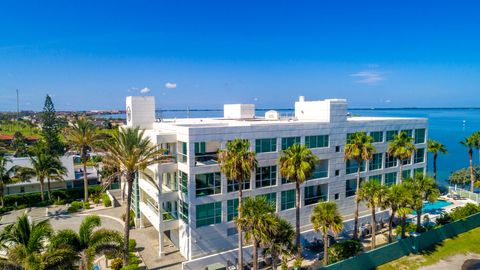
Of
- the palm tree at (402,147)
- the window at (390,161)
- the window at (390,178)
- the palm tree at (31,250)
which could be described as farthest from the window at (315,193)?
the palm tree at (31,250)

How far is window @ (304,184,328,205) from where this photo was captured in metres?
36.7

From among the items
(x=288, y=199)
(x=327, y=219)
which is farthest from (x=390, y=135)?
(x=327, y=219)

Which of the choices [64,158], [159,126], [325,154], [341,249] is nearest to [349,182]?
[325,154]

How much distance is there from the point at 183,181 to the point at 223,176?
12.2 feet

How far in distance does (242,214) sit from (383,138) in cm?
2549

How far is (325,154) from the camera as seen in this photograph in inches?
1459

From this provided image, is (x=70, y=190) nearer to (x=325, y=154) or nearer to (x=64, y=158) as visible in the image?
(x=64, y=158)

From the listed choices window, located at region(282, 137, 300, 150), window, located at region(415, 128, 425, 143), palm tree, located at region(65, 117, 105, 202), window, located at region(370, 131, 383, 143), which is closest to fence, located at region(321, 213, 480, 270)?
window, located at region(415, 128, 425, 143)

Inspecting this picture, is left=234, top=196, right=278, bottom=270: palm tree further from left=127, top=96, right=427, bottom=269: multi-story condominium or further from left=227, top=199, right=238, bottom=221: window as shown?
left=227, top=199, right=238, bottom=221: window

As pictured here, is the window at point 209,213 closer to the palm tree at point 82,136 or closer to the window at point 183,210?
the window at point 183,210

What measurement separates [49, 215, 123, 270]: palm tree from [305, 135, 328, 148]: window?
68.3ft

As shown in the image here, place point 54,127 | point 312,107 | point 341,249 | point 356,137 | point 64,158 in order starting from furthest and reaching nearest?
point 54,127, point 64,158, point 312,107, point 356,137, point 341,249

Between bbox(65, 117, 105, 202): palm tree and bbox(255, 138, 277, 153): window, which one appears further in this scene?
bbox(65, 117, 105, 202): palm tree

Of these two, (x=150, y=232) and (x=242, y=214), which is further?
(x=150, y=232)
